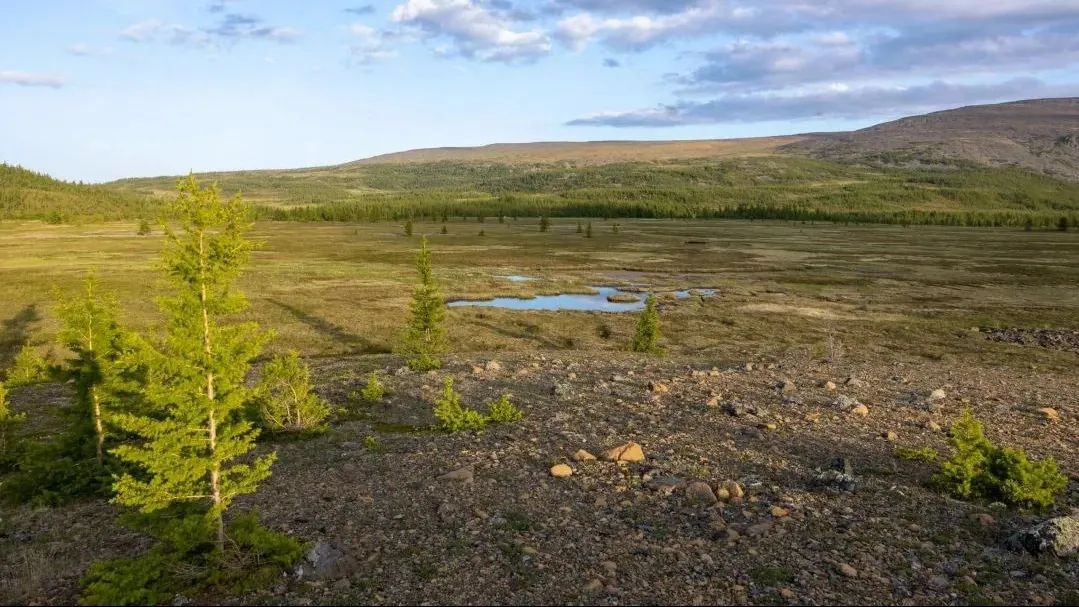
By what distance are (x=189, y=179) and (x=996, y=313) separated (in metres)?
55.8

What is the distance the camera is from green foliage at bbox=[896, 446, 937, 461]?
509 inches

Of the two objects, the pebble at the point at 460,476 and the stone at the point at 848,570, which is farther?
the pebble at the point at 460,476

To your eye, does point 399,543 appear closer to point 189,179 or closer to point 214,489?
point 214,489

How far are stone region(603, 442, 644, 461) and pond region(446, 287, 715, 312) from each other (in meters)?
36.5

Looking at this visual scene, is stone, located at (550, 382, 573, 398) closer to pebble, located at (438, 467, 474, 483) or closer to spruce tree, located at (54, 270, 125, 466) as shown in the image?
pebble, located at (438, 467, 474, 483)

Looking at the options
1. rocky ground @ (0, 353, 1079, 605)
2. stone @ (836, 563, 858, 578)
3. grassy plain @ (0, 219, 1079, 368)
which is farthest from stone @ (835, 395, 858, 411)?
grassy plain @ (0, 219, 1079, 368)

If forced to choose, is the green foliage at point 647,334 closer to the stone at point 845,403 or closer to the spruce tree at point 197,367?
the stone at point 845,403

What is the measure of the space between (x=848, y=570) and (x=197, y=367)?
9471mm

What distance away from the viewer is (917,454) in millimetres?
13062

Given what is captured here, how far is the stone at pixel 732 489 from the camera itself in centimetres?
1138

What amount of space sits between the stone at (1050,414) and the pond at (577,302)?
3514 cm

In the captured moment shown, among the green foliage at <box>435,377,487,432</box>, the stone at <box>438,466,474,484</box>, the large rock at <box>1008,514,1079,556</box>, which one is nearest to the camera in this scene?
the large rock at <box>1008,514,1079,556</box>

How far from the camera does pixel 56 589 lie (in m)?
8.91

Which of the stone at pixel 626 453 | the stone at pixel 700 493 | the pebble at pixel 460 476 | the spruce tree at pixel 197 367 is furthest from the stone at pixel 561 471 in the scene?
the spruce tree at pixel 197 367
